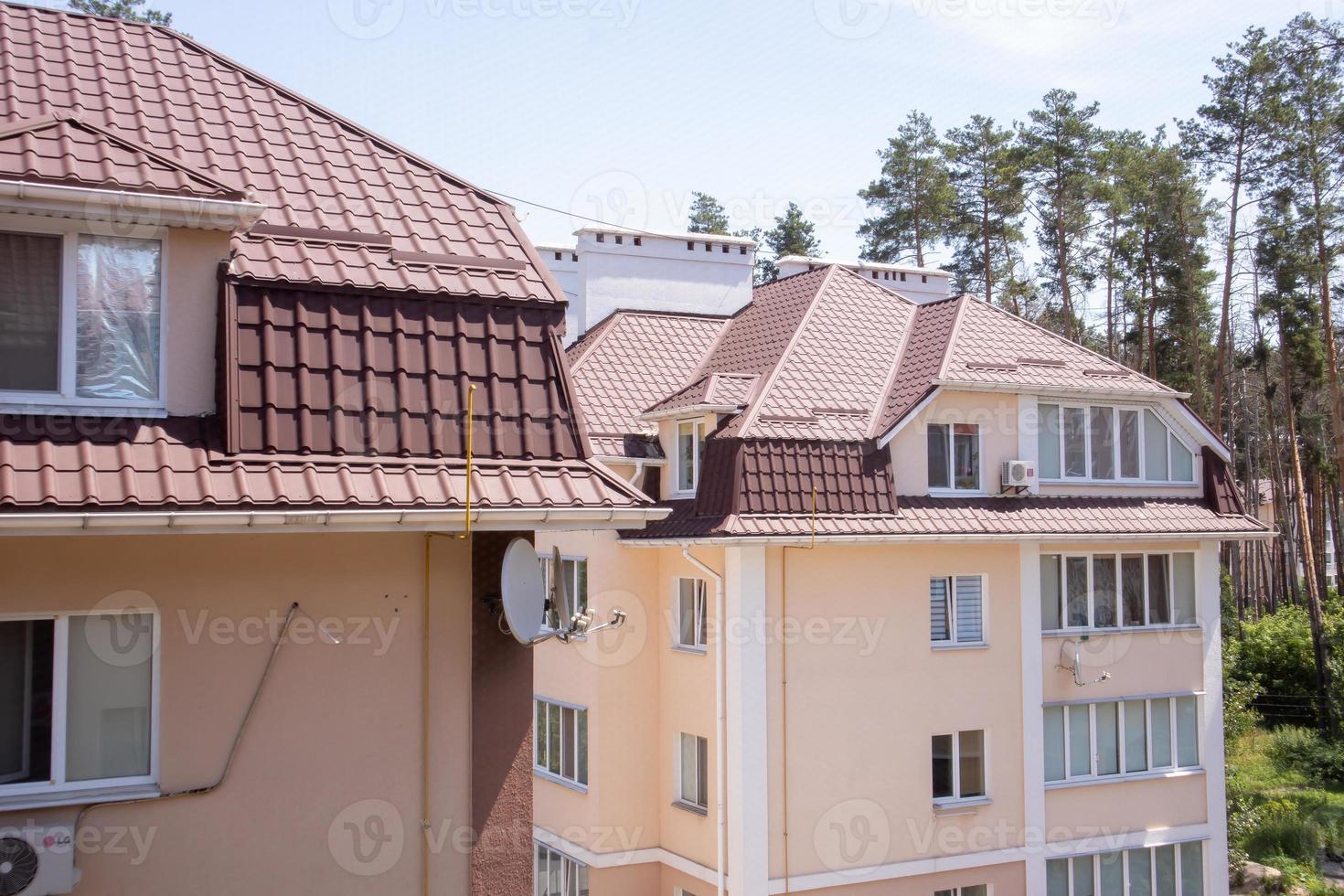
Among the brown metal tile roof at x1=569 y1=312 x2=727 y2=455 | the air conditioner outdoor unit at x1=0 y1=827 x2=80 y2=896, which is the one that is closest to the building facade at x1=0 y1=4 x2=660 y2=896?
the air conditioner outdoor unit at x1=0 y1=827 x2=80 y2=896

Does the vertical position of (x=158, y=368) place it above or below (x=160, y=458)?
above

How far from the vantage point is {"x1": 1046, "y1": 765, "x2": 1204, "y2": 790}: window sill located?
57.2 ft

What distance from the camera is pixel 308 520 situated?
5898 millimetres

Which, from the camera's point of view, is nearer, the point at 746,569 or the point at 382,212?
the point at 382,212

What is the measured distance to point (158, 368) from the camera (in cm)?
635

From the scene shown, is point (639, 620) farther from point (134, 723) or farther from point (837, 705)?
point (134, 723)

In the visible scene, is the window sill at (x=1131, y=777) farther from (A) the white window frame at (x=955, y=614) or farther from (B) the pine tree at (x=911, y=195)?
(B) the pine tree at (x=911, y=195)

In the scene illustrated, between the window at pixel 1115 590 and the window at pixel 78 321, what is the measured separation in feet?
47.9

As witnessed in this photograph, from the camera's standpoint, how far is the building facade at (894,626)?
A: 15766 mm

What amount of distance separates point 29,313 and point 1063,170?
32406 mm

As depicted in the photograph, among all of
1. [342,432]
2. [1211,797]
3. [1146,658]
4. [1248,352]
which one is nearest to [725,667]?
[1146,658]

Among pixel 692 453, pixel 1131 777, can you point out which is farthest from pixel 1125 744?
pixel 692 453

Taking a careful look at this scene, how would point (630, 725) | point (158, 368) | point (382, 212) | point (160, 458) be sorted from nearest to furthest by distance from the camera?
point (160, 458), point (158, 368), point (382, 212), point (630, 725)

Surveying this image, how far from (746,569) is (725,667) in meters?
1.47
